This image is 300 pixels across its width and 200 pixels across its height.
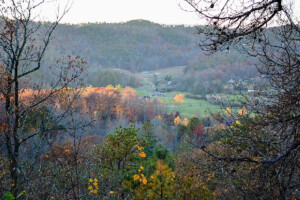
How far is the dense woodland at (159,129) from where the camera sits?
10.3 ft

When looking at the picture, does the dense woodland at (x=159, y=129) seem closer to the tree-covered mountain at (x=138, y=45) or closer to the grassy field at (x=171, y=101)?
the grassy field at (x=171, y=101)

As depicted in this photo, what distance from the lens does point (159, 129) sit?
120ft

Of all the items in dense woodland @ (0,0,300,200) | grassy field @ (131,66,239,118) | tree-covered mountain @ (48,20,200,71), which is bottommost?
grassy field @ (131,66,239,118)

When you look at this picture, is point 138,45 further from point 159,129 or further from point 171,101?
point 159,129

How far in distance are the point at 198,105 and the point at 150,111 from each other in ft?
38.7

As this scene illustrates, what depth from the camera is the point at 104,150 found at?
28.5ft

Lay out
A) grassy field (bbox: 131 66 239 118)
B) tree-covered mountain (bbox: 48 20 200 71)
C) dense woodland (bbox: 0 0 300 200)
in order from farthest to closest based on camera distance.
Result: tree-covered mountain (bbox: 48 20 200 71)
grassy field (bbox: 131 66 239 118)
dense woodland (bbox: 0 0 300 200)

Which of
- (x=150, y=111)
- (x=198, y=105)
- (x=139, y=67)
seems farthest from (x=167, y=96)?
(x=139, y=67)

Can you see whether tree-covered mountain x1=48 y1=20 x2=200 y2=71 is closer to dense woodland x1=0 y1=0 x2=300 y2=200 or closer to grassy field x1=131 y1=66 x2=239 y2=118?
grassy field x1=131 y1=66 x2=239 y2=118

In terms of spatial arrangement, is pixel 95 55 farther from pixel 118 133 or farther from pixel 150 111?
pixel 118 133

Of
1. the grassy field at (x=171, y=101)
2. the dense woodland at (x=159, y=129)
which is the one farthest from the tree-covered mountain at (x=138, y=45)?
the dense woodland at (x=159, y=129)

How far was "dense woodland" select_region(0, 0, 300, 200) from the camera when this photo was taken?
3.14 m

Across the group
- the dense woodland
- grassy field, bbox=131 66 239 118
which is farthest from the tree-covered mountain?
the dense woodland

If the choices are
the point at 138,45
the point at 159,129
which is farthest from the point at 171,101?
the point at 138,45
